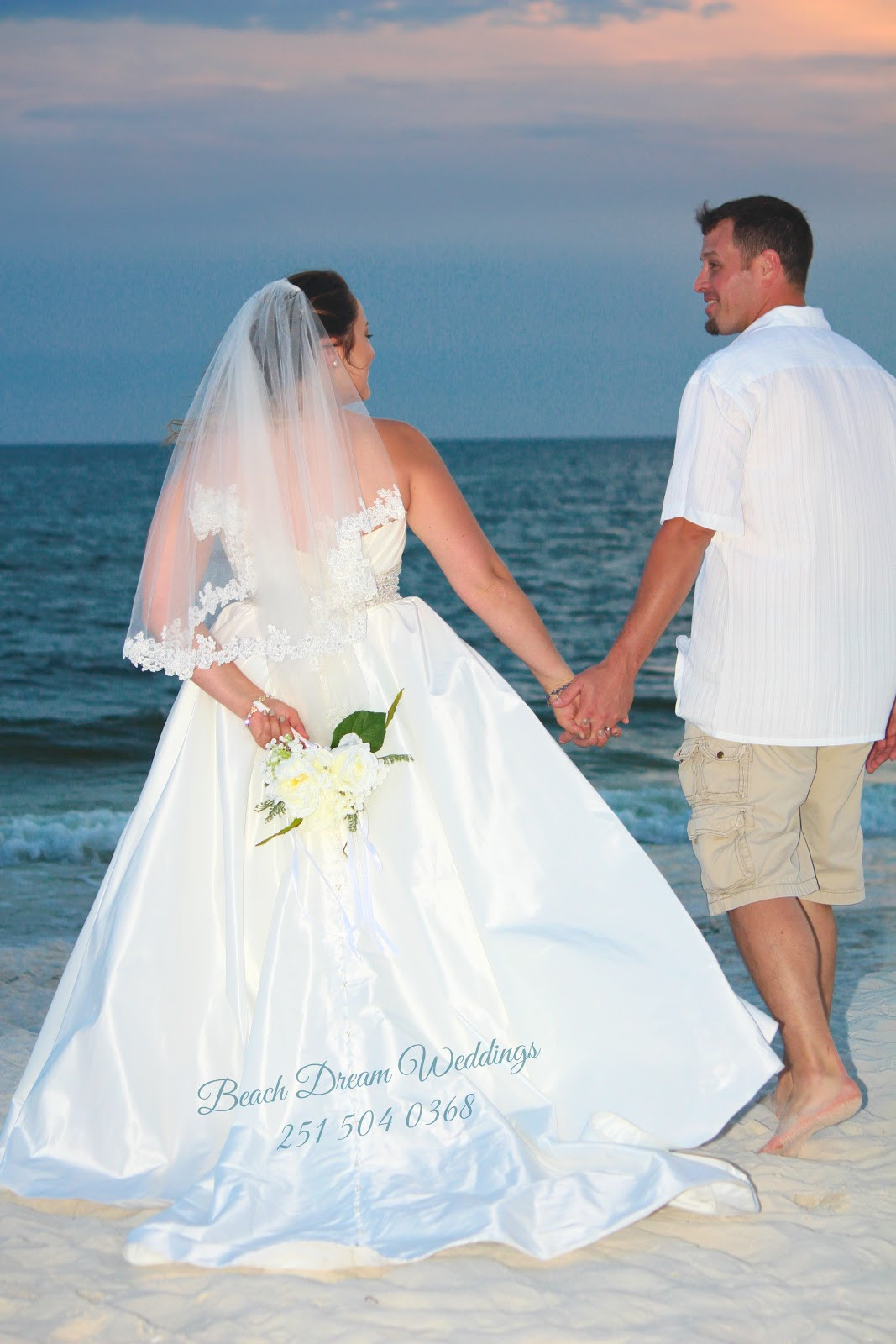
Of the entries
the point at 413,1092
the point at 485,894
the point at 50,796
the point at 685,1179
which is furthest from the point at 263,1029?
the point at 50,796

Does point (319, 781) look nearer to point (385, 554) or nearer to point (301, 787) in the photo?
point (301, 787)

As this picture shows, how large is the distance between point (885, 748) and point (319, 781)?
151cm

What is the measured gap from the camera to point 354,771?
291 centimetres

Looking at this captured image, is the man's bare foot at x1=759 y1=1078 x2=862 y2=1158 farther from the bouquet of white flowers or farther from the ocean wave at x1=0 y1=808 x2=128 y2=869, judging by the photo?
the ocean wave at x1=0 y1=808 x2=128 y2=869

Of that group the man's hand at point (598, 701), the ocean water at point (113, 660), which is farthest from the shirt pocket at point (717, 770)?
the ocean water at point (113, 660)

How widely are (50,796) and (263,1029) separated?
7.88 metres

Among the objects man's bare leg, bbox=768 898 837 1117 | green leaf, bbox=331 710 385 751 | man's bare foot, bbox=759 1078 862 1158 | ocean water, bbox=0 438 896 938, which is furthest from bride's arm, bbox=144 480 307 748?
ocean water, bbox=0 438 896 938

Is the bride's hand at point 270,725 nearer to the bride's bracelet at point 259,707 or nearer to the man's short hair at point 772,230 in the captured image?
the bride's bracelet at point 259,707

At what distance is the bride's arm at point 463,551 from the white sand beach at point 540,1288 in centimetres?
142

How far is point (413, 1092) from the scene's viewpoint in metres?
2.91

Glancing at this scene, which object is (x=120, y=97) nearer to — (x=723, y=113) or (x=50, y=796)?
(x=723, y=113)

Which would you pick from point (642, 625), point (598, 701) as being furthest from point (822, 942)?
point (642, 625)

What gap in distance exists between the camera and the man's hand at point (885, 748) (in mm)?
3291

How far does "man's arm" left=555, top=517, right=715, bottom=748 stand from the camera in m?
3.12
